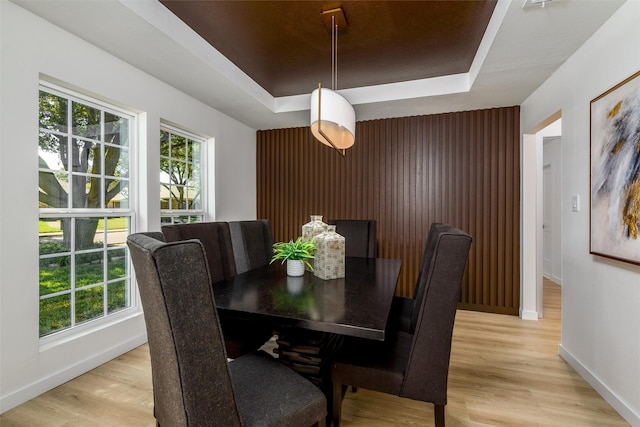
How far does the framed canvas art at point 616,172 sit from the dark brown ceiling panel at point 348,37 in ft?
3.22

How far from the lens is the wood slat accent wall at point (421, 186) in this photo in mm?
3408

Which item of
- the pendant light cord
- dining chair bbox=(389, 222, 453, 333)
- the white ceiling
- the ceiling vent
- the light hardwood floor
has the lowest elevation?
the light hardwood floor

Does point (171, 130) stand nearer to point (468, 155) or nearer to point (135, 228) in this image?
point (135, 228)

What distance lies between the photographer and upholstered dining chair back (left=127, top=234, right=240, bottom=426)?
0.75m

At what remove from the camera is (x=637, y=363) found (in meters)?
1.62

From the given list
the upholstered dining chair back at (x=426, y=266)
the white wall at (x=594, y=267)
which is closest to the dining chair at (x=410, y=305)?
the upholstered dining chair back at (x=426, y=266)

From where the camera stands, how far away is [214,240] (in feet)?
6.84

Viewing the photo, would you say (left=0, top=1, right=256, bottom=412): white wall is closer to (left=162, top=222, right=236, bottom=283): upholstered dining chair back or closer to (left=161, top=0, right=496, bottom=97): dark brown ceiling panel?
(left=161, top=0, right=496, bottom=97): dark brown ceiling panel

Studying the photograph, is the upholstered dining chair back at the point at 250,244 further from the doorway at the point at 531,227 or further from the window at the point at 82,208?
the doorway at the point at 531,227

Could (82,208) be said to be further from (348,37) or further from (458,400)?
(458,400)

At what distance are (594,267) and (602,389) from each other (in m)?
0.77

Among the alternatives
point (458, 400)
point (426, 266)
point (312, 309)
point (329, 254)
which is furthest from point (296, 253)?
point (458, 400)

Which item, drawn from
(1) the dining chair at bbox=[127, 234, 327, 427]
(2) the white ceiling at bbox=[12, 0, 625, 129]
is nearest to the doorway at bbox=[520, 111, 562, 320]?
(2) the white ceiling at bbox=[12, 0, 625, 129]

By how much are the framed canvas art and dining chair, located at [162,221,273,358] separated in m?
2.04
